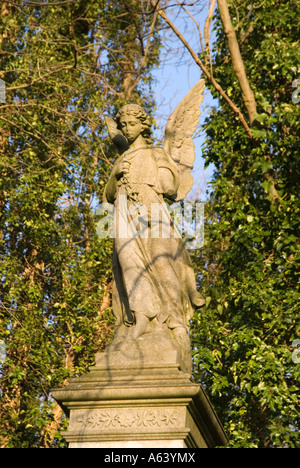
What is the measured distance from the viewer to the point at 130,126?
7637mm

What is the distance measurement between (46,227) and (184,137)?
590 cm

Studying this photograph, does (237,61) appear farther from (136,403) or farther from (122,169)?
(136,403)

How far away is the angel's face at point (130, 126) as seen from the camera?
763 centimetres

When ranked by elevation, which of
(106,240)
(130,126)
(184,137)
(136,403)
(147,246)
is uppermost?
(106,240)

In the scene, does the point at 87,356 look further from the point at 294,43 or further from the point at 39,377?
the point at 294,43

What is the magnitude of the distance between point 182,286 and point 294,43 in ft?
21.0

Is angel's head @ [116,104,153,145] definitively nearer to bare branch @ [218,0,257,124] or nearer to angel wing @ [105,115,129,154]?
angel wing @ [105,115,129,154]

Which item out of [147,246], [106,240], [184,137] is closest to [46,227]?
[106,240]

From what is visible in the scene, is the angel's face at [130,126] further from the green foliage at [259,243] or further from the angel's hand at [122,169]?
the green foliage at [259,243]

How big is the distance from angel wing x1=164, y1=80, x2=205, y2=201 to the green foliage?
126 inches

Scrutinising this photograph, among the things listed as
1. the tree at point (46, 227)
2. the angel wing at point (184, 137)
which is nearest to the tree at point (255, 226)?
the tree at point (46, 227)

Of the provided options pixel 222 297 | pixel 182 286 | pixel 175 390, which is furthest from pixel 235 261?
pixel 175 390

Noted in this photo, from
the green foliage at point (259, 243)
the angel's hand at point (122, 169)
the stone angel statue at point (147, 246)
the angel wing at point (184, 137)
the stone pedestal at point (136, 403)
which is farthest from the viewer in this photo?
the green foliage at point (259, 243)

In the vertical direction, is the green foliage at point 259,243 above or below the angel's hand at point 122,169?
above
